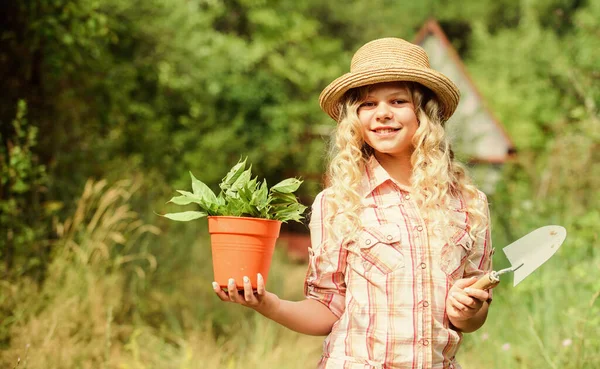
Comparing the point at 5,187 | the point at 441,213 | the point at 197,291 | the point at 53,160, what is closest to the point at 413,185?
the point at 441,213

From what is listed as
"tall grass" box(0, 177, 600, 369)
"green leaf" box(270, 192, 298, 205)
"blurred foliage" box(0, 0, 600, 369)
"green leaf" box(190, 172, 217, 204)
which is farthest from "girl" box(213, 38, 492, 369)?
"tall grass" box(0, 177, 600, 369)

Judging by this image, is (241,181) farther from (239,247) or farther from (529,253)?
(529,253)

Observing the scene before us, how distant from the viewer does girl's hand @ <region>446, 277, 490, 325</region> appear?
2043 millimetres

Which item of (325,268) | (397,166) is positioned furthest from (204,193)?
(397,166)

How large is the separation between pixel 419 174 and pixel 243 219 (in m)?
0.63

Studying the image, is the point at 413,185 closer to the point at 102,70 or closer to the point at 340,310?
the point at 340,310

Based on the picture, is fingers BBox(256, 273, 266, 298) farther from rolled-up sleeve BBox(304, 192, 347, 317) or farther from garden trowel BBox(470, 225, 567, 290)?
garden trowel BBox(470, 225, 567, 290)

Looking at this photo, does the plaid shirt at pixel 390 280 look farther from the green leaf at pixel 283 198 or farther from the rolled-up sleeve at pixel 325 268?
the green leaf at pixel 283 198

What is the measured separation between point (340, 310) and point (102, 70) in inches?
171

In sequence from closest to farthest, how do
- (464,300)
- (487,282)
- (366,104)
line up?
(487,282)
(464,300)
(366,104)

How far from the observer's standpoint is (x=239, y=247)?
2145 mm

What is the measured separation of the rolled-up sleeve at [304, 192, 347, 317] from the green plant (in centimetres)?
11

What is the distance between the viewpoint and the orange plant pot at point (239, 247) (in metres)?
2.14

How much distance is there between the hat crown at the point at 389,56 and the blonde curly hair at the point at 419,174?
0.28ft
